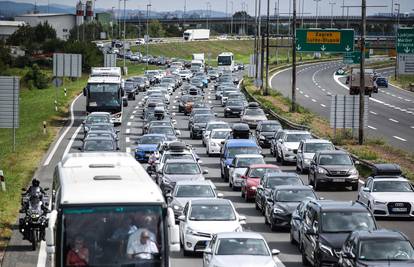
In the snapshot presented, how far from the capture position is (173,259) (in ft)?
84.2

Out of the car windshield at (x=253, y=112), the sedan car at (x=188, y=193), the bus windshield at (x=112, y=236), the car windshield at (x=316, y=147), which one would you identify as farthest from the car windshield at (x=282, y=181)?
the car windshield at (x=253, y=112)

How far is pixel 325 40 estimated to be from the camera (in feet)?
237

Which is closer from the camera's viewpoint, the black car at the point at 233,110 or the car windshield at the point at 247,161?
the car windshield at the point at 247,161

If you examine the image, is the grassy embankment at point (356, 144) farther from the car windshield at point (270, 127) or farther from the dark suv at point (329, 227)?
the dark suv at point (329, 227)

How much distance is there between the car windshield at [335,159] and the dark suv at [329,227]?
48.5 feet

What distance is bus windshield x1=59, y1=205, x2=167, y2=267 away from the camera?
16.0 meters

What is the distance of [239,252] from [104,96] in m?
47.5

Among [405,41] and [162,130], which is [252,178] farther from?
[405,41]

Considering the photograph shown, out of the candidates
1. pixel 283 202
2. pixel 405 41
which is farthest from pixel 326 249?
pixel 405 41

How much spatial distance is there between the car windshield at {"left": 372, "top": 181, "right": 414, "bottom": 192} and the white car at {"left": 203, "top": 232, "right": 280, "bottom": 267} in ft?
35.5

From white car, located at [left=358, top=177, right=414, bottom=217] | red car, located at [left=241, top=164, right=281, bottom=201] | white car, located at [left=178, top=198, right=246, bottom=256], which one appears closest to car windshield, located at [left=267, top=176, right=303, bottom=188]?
white car, located at [left=358, top=177, right=414, bottom=217]

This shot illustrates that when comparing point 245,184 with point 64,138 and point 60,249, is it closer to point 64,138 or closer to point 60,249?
point 60,249

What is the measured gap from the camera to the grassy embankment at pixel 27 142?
111ft

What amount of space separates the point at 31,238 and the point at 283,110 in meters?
52.0
